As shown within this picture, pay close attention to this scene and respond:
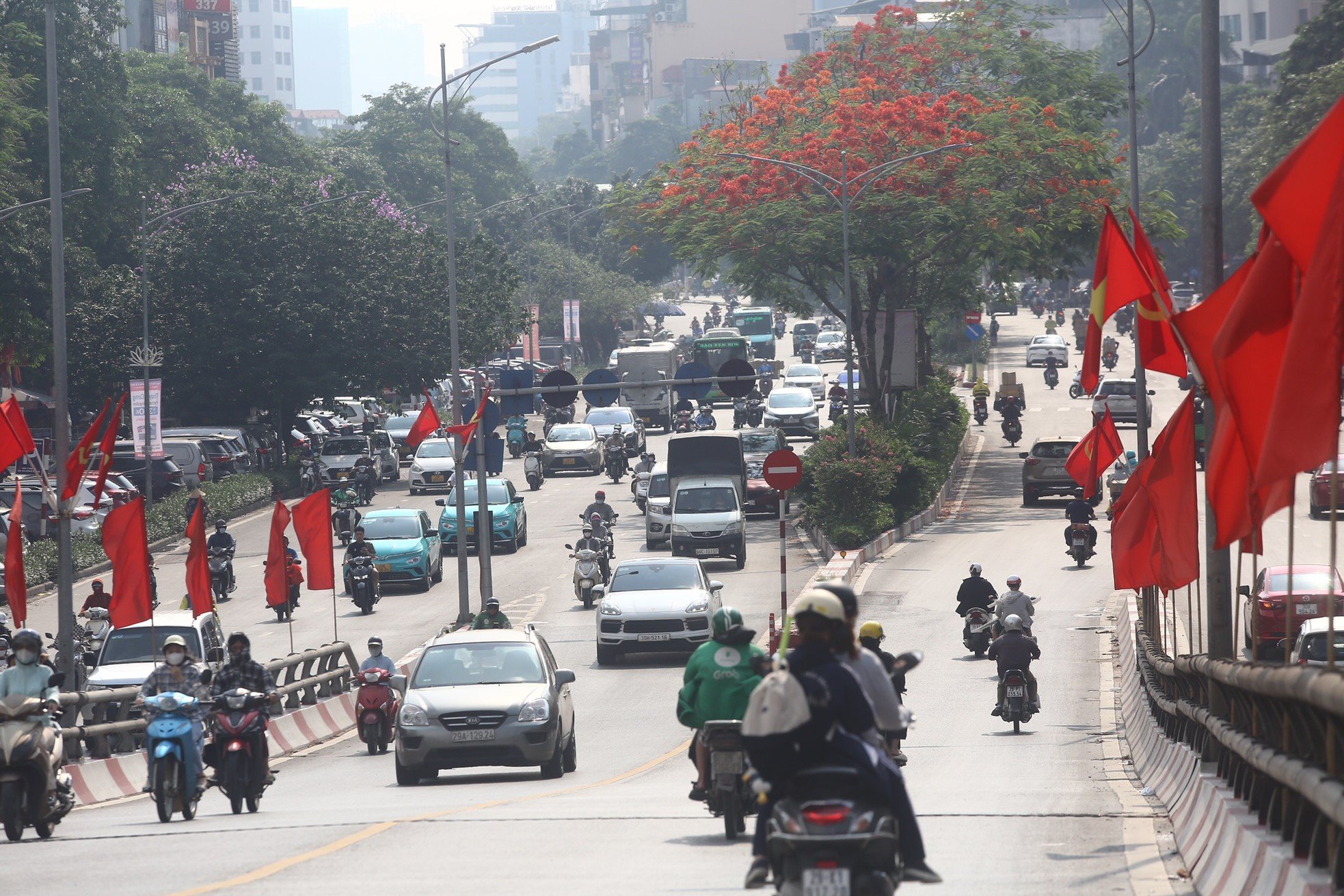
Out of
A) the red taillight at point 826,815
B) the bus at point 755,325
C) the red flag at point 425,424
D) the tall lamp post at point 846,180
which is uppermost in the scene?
the tall lamp post at point 846,180

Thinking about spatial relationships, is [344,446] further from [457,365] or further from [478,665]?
[478,665]

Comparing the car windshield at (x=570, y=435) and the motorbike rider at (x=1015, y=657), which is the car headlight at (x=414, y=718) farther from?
the car windshield at (x=570, y=435)

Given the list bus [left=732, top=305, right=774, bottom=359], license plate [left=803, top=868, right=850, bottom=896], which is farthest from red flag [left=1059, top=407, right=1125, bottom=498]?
bus [left=732, top=305, right=774, bottom=359]

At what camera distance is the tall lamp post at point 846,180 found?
4516cm

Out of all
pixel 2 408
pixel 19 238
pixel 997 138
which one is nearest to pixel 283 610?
pixel 2 408

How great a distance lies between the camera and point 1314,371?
8422 mm

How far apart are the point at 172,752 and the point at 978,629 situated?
55.1 ft

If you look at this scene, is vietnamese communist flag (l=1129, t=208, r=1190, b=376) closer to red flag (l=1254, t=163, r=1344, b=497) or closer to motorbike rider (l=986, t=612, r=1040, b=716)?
motorbike rider (l=986, t=612, r=1040, b=716)

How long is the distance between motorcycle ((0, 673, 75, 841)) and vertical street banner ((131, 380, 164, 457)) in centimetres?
2941

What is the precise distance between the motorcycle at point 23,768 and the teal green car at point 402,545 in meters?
23.6

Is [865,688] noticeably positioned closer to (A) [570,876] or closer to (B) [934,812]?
(A) [570,876]

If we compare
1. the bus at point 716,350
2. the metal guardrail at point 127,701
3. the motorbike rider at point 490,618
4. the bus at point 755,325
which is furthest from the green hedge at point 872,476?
the bus at point 755,325

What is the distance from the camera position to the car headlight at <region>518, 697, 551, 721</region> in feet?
56.9

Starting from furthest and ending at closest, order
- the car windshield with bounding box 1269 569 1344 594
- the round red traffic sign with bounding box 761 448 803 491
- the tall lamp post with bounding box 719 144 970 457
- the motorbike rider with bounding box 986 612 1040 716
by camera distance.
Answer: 1. the tall lamp post with bounding box 719 144 970 457
2. the round red traffic sign with bounding box 761 448 803 491
3. the car windshield with bounding box 1269 569 1344 594
4. the motorbike rider with bounding box 986 612 1040 716
